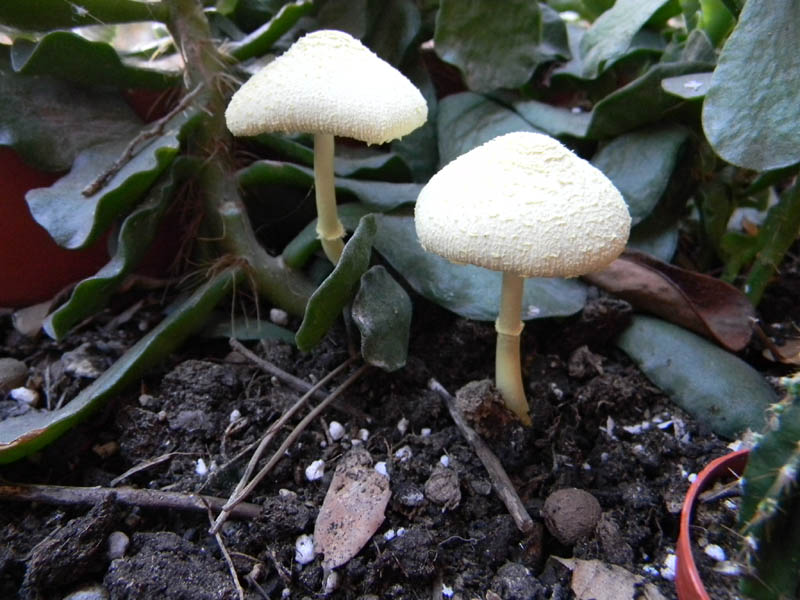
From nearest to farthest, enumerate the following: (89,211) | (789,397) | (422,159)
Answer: (789,397)
(89,211)
(422,159)

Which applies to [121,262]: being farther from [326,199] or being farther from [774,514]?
[774,514]

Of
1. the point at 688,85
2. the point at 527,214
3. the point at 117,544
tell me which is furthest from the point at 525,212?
the point at 117,544

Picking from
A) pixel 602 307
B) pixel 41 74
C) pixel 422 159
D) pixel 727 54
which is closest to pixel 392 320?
pixel 602 307

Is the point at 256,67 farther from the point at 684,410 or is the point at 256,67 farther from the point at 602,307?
the point at 684,410

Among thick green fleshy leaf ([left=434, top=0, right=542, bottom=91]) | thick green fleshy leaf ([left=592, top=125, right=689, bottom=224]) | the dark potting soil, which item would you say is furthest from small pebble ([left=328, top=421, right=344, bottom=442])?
thick green fleshy leaf ([left=434, top=0, right=542, bottom=91])

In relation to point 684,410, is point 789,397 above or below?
above

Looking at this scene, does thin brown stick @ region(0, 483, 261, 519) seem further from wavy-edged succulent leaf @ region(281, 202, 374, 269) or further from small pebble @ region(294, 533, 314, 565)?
wavy-edged succulent leaf @ region(281, 202, 374, 269)
